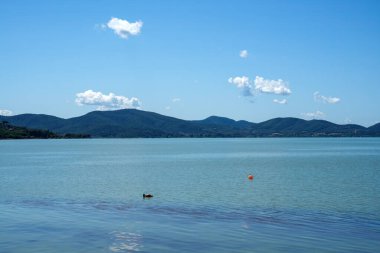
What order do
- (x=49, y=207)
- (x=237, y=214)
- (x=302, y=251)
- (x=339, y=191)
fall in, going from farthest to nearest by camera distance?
(x=339, y=191) < (x=49, y=207) < (x=237, y=214) < (x=302, y=251)

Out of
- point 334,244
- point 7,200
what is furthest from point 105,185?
point 334,244

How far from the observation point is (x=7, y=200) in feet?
135

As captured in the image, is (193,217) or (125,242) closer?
(125,242)

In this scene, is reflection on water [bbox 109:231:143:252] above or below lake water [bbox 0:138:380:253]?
below

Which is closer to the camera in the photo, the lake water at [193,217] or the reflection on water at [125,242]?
the reflection on water at [125,242]

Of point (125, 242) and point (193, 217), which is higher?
point (193, 217)

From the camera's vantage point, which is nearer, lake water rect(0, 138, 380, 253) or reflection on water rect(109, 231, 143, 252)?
reflection on water rect(109, 231, 143, 252)

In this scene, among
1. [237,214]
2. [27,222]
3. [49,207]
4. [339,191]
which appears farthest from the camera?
[339,191]

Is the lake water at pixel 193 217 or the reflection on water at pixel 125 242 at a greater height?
the lake water at pixel 193 217

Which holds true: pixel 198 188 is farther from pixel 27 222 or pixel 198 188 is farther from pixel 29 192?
pixel 27 222

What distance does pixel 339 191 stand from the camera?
46.0m

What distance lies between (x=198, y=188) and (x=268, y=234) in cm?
2377

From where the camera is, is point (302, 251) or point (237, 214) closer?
point (302, 251)

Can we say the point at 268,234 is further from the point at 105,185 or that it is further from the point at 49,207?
the point at 105,185
